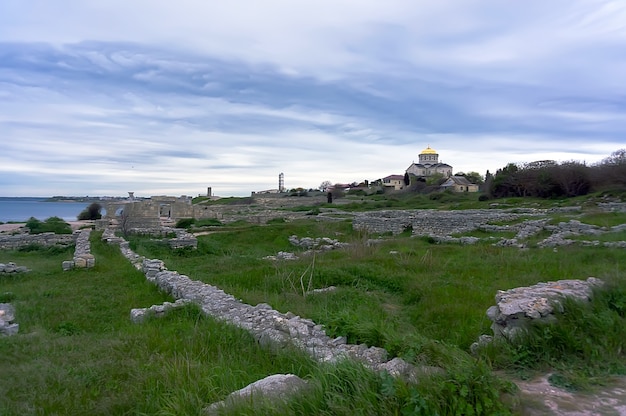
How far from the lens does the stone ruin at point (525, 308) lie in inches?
196

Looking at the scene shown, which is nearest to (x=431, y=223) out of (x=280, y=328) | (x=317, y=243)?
(x=317, y=243)

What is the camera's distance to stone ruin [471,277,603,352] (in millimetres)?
4984

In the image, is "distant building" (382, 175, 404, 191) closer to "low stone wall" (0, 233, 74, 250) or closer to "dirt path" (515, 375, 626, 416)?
"low stone wall" (0, 233, 74, 250)

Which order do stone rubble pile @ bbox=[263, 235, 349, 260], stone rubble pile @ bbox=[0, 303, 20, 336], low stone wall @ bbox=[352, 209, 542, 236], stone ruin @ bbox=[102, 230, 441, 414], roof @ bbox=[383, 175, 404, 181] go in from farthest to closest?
roof @ bbox=[383, 175, 404, 181]
low stone wall @ bbox=[352, 209, 542, 236]
stone rubble pile @ bbox=[263, 235, 349, 260]
stone rubble pile @ bbox=[0, 303, 20, 336]
stone ruin @ bbox=[102, 230, 441, 414]

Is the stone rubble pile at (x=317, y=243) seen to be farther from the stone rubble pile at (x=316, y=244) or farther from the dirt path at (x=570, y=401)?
the dirt path at (x=570, y=401)

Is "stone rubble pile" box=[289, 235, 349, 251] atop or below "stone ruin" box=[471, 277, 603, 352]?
below

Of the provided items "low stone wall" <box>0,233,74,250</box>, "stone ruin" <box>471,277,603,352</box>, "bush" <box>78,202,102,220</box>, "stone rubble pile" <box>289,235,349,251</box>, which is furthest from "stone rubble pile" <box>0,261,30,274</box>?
"bush" <box>78,202,102,220</box>

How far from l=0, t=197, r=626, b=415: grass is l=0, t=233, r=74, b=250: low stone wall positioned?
9106 mm

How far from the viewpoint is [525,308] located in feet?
16.7

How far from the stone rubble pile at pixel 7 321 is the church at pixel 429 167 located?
9336 centimetres

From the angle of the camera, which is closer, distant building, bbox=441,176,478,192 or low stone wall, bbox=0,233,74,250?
low stone wall, bbox=0,233,74,250

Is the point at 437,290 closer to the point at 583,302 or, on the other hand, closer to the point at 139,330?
the point at 583,302

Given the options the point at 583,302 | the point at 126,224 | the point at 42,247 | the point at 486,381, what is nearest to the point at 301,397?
the point at 486,381

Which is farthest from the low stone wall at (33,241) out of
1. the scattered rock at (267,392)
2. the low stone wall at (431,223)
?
the scattered rock at (267,392)
